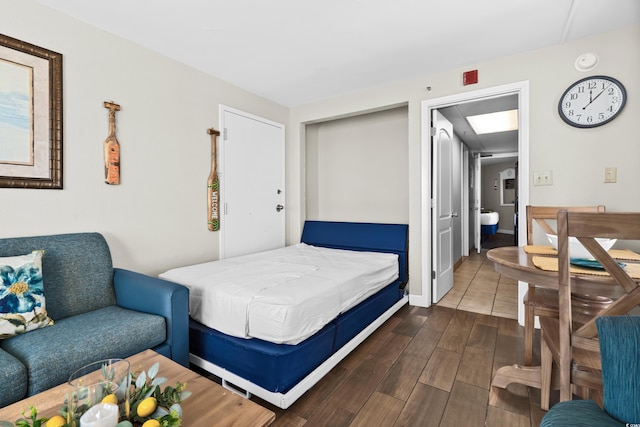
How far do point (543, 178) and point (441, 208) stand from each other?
974 mm

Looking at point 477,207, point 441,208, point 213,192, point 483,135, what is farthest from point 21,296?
point 477,207

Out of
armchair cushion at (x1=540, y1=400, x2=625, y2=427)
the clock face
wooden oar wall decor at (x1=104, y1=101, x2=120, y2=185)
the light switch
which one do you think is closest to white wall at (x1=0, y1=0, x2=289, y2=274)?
wooden oar wall decor at (x1=104, y1=101, x2=120, y2=185)

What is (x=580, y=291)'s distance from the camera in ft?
3.84

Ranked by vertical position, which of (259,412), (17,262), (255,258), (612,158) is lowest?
(259,412)

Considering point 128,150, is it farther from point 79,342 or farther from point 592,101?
point 592,101

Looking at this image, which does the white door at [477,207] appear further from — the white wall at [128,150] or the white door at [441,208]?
the white wall at [128,150]

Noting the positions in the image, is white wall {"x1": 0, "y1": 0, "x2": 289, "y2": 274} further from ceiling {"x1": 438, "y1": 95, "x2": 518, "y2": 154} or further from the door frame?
ceiling {"x1": 438, "y1": 95, "x2": 518, "y2": 154}

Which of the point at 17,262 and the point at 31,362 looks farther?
the point at 17,262

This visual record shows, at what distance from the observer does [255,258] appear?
9.11ft

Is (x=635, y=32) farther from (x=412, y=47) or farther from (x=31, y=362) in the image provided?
(x=31, y=362)

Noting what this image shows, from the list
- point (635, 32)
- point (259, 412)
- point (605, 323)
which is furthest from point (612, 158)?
point (259, 412)

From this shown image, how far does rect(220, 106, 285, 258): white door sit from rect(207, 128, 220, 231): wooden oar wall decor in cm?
8

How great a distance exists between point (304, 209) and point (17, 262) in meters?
2.84

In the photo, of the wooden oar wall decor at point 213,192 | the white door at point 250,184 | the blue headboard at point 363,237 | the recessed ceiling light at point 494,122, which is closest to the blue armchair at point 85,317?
the wooden oar wall decor at point 213,192
